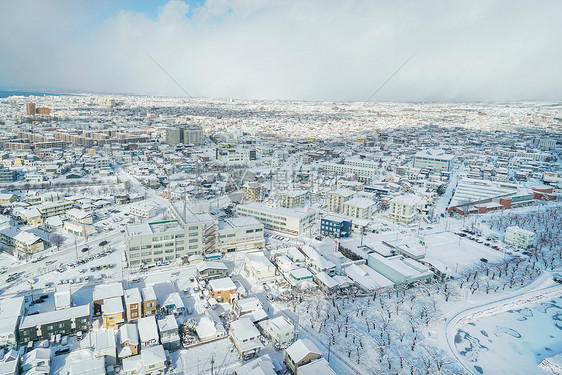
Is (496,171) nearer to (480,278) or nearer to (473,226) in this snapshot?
(473,226)

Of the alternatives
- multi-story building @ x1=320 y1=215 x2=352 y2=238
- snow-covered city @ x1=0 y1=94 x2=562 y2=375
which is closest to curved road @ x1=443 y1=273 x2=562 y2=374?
snow-covered city @ x1=0 y1=94 x2=562 y2=375

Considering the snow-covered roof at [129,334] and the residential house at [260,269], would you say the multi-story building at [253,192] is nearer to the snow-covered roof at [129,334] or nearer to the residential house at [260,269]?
the residential house at [260,269]

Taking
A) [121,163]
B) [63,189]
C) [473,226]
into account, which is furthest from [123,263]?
[121,163]

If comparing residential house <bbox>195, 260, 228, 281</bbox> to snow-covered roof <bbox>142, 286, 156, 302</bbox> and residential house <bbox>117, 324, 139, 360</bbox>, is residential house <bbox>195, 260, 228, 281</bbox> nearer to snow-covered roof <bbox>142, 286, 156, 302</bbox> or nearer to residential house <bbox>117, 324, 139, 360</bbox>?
snow-covered roof <bbox>142, 286, 156, 302</bbox>

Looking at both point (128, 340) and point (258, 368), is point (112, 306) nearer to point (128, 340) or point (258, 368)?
point (128, 340)

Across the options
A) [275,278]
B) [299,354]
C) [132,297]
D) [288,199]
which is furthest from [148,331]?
[288,199]
